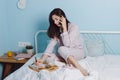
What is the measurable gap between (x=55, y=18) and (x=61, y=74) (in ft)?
2.29

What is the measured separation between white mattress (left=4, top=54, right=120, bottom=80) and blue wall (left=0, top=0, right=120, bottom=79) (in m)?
0.43

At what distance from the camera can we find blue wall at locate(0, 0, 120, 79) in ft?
8.73

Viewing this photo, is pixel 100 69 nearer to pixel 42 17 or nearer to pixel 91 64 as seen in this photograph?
pixel 91 64

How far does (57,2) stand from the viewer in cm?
277

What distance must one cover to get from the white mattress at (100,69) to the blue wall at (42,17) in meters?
0.43

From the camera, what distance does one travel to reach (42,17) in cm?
286

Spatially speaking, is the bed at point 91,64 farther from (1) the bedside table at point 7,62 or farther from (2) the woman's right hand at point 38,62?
(1) the bedside table at point 7,62

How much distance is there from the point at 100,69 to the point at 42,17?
1.09 metres

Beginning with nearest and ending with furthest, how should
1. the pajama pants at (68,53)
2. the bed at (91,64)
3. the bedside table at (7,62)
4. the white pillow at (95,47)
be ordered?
the bed at (91,64), the pajama pants at (68,53), the white pillow at (95,47), the bedside table at (7,62)

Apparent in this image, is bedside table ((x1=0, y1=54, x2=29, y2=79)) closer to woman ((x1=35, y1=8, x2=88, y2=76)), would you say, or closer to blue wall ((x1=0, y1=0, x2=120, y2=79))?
blue wall ((x1=0, y1=0, x2=120, y2=79))

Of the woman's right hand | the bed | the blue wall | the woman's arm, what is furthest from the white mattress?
the blue wall

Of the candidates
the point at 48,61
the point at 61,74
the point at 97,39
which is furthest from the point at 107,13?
the point at 61,74

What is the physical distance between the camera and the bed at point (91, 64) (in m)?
1.93

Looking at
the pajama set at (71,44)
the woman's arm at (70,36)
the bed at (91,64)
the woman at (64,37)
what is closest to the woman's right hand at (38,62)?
the woman at (64,37)
